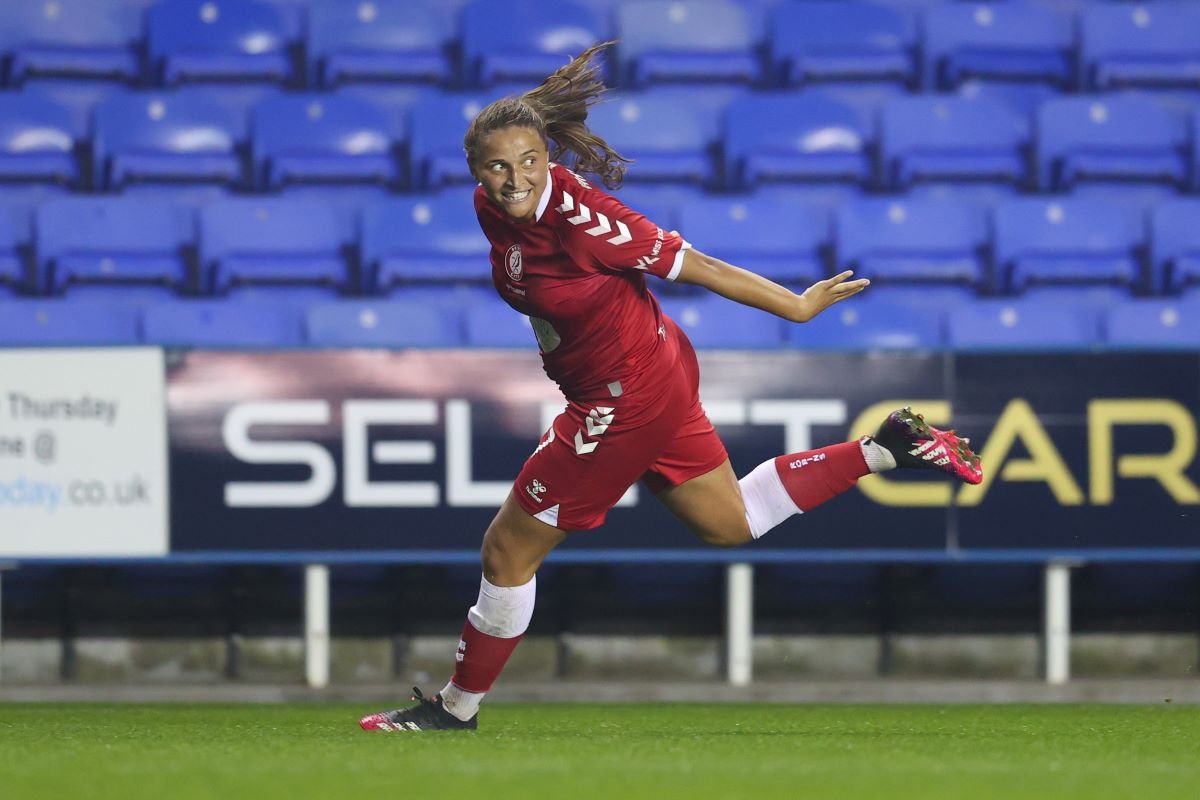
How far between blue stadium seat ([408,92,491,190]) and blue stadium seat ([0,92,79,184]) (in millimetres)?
1860

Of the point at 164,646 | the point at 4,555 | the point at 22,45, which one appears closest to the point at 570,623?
the point at 164,646

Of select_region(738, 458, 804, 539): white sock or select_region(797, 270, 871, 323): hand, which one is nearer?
select_region(797, 270, 871, 323): hand

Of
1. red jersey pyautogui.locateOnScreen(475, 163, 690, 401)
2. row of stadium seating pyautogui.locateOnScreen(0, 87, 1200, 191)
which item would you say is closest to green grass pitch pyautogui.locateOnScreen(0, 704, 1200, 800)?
red jersey pyautogui.locateOnScreen(475, 163, 690, 401)

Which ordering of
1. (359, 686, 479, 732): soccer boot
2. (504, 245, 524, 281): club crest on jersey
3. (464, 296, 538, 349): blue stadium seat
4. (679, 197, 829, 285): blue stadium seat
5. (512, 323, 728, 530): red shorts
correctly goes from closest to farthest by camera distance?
(504, 245, 524, 281): club crest on jersey → (512, 323, 728, 530): red shorts → (359, 686, 479, 732): soccer boot → (464, 296, 538, 349): blue stadium seat → (679, 197, 829, 285): blue stadium seat

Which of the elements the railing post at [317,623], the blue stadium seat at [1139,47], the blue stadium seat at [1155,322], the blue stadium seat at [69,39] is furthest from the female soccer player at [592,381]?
the blue stadium seat at [69,39]

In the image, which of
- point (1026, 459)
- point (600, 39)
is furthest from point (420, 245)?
point (1026, 459)

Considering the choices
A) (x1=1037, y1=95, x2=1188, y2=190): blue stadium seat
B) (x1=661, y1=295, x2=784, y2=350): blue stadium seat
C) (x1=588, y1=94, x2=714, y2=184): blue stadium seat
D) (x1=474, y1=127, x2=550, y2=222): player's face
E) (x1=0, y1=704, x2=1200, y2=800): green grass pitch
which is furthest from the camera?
(x1=1037, y1=95, x2=1188, y2=190): blue stadium seat

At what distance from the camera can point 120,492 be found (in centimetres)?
687

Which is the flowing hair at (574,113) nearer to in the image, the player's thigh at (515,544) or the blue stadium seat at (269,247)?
the player's thigh at (515,544)

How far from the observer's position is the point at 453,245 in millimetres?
8367

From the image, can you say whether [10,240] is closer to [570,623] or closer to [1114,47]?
[570,623]

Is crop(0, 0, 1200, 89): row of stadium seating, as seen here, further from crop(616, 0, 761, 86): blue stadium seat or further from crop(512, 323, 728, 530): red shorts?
crop(512, 323, 728, 530): red shorts

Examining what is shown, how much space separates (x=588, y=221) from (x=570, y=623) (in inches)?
135

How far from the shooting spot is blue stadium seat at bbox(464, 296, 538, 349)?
7691 millimetres
